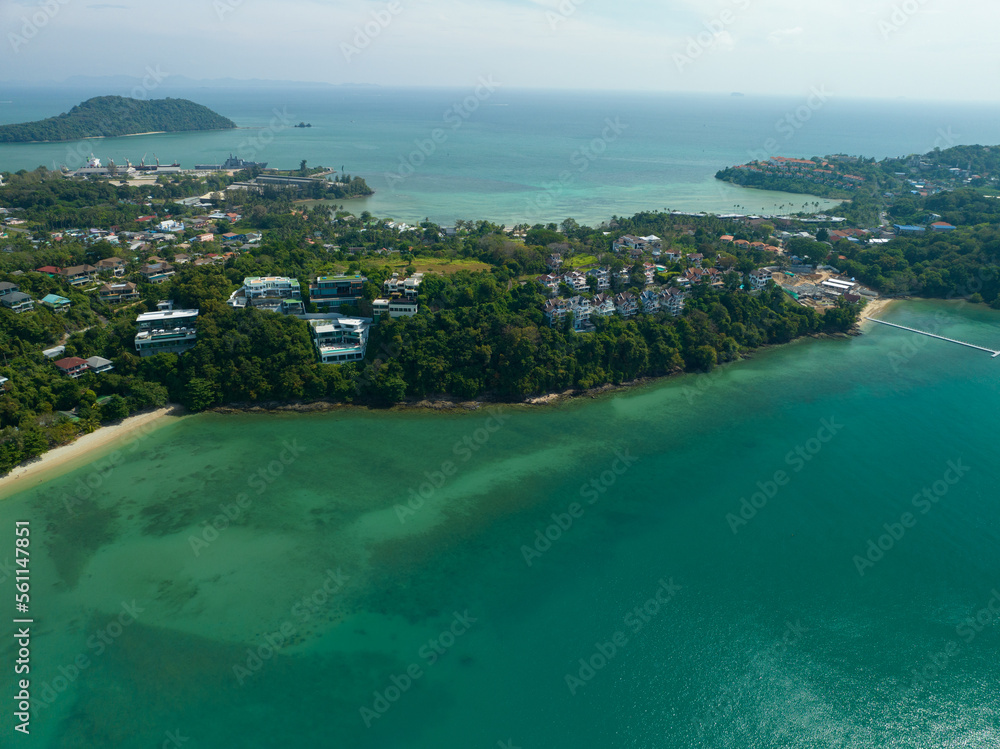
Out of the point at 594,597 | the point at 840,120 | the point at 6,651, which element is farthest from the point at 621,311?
the point at 840,120

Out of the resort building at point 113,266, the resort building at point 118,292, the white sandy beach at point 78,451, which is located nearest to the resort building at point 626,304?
the white sandy beach at point 78,451

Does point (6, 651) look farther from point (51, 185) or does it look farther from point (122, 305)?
point (51, 185)

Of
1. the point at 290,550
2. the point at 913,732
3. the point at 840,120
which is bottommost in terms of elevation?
the point at 913,732

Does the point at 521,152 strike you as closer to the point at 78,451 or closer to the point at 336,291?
the point at 336,291

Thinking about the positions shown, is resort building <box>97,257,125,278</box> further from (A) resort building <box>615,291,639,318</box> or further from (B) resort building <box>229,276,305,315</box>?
(A) resort building <box>615,291,639,318</box>

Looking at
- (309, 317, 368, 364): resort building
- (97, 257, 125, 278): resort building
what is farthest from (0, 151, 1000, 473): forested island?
(309, 317, 368, 364): resort building

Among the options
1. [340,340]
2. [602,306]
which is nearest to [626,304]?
[602,306]
